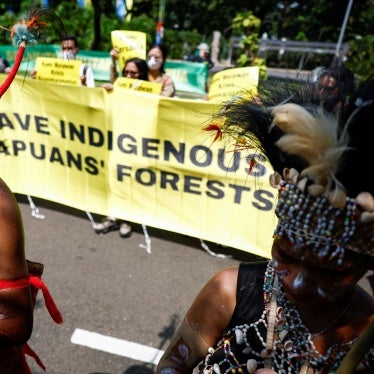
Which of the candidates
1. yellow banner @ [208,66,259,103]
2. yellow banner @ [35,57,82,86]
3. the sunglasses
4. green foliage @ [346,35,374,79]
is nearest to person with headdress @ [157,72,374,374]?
green foliage @ [346,35,374,79]

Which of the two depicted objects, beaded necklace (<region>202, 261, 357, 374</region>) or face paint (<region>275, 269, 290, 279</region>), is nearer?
face paint (<region>275, 269, 290, 279</region>)

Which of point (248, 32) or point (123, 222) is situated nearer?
point (123, 222)

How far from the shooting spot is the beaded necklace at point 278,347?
1.13 m

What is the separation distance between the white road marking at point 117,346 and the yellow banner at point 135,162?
4.36ft

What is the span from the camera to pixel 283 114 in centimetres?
91

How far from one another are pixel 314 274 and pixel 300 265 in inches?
1.6

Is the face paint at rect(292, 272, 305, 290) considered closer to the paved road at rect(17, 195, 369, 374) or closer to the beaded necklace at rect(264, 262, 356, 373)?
the beaded necklace at rect(264, 262, 356, 373)

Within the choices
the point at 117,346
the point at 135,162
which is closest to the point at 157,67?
the point at 135,162

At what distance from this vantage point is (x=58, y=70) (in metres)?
4.23

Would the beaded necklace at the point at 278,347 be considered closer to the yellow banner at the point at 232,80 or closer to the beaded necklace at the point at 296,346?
the beaded necklace at the point at 296,346

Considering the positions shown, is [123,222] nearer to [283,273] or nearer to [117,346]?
[117,346]

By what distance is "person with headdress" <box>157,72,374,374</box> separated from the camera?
0.89m

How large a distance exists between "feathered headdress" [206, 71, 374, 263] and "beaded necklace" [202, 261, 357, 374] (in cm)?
31

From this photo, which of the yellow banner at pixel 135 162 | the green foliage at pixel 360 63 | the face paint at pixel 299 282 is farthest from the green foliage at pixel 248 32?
the face paint at pixel 299 282
